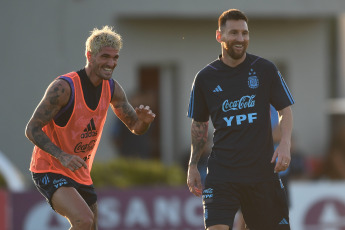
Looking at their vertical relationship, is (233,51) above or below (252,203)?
above

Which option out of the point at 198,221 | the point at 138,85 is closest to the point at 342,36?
→ the point at 138,85

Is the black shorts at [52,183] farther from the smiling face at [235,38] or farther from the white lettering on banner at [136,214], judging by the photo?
the white lettering on banner at [136,214]

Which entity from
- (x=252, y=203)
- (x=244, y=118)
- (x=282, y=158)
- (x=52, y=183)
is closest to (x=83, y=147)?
(x=52, y=183)

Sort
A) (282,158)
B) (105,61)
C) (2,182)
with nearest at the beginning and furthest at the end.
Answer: (282,158) < (105,61) < (2,182)

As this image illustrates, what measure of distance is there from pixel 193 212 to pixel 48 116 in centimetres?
536

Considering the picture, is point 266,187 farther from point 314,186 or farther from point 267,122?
point 314,186

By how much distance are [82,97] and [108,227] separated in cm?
491

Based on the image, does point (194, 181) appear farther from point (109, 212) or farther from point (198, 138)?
point (109, 212)

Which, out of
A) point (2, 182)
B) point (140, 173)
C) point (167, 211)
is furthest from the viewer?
point (140, 173)

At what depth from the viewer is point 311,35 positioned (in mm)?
16625

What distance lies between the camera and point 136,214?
11.9 m

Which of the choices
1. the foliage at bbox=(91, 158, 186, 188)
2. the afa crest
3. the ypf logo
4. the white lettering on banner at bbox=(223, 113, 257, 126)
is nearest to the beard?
the afa crest

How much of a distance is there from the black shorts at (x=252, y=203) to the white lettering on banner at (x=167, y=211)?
4.88 metres

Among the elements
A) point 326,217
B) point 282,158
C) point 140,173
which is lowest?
point 326,217
